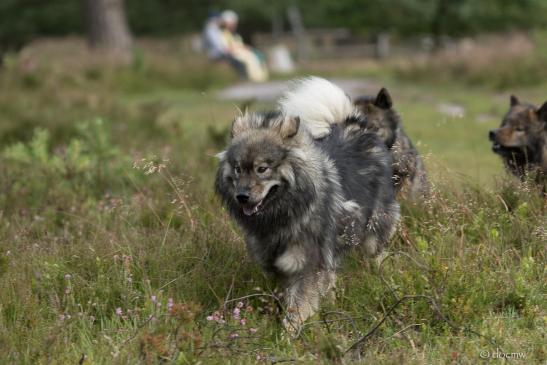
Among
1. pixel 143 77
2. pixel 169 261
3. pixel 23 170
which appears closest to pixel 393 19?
pixel 143 77

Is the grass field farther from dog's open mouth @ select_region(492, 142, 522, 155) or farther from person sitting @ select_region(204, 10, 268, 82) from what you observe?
person sitting @ select_region(204, 10, 268, 82)

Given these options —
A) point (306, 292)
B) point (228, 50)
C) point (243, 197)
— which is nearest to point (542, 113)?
point (306, 292)

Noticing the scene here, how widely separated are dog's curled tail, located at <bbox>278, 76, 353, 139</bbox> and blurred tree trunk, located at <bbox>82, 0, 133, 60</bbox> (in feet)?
55.0

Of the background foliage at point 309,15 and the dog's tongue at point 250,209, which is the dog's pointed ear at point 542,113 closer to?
the dog's tongue at point 250,209

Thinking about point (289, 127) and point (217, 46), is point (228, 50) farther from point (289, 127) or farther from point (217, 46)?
point (289, 127)

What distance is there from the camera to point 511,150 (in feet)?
20.7

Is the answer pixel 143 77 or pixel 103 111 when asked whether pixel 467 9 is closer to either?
pixel 143 77

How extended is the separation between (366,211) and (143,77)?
14.3 meters

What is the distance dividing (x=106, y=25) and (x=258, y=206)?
61.2ft

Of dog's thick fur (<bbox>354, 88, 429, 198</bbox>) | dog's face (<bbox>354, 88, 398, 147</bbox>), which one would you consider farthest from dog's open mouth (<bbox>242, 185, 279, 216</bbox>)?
dog's face (<bbox>354, 88, 398, 147</bbox>)

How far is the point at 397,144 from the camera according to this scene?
5.23 metres

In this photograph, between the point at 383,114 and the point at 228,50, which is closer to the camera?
the point at 383,114

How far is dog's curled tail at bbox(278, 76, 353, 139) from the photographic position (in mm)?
4836

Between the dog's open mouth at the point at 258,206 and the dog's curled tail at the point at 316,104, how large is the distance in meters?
0.90
